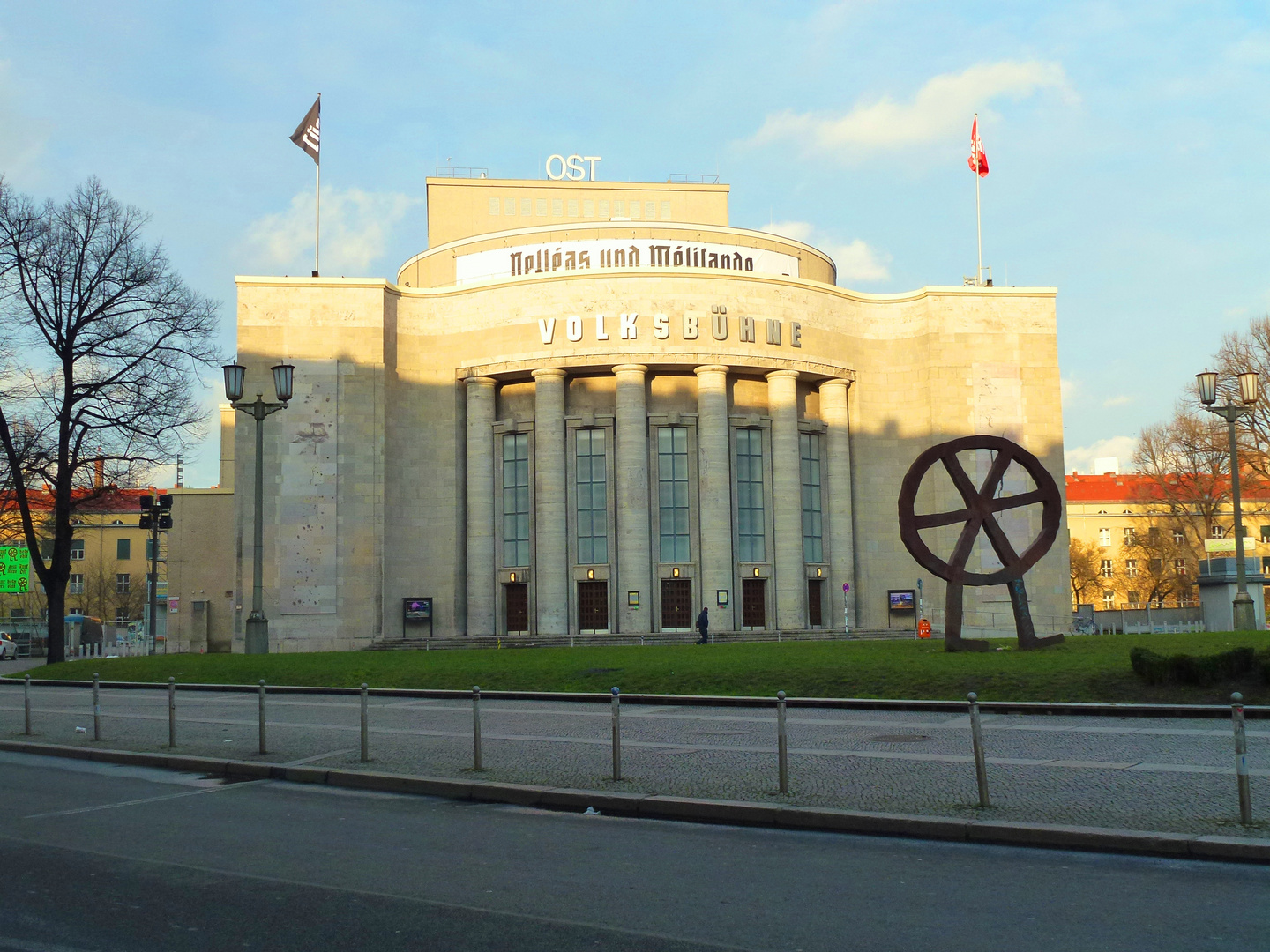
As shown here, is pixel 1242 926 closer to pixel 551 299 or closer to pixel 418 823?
pixel 418 823

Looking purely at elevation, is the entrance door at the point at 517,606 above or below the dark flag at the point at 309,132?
below

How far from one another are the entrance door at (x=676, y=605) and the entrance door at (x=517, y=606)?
672cm

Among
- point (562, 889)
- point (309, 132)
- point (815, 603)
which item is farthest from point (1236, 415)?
point (309, 132)

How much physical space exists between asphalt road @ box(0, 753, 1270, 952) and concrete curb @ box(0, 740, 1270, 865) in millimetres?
218

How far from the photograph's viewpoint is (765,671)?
2436cm

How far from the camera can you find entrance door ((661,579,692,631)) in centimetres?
5503

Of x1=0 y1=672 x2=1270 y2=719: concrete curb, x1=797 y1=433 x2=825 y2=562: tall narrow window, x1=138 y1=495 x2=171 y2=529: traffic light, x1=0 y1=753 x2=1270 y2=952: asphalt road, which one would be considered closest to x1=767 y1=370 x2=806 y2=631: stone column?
x1=797 y1=433 x2=825 y2=562: tall narrow window

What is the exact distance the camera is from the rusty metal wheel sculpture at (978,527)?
27859 millimetres

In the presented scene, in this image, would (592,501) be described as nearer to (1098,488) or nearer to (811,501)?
(811,501)

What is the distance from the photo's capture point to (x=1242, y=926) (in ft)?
23.9

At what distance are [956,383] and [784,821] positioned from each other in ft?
161

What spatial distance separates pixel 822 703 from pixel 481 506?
3689 cm

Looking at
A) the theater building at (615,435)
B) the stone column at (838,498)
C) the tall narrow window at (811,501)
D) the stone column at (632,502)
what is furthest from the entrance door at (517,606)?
the stone column at (838,498)

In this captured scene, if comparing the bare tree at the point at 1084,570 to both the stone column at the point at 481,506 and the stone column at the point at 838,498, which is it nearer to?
the stone column at the point at 838,498
